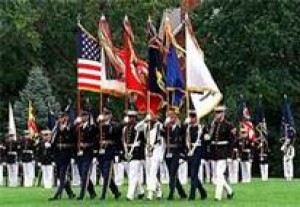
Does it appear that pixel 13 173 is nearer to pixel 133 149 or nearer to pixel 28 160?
pixel 28 160

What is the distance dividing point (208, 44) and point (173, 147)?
3241 cm

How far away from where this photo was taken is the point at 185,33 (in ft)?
80.1

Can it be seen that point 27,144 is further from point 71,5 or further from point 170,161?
point 71,5

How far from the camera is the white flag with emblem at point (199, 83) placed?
2331cm

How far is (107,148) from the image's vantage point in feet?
78.1

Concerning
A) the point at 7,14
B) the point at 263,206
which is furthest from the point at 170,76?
the point at 7,14

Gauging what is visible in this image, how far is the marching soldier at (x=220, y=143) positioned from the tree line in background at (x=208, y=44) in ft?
85.3

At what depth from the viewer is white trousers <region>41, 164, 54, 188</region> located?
32906 mm

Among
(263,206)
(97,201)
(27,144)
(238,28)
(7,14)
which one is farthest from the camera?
(7,14)

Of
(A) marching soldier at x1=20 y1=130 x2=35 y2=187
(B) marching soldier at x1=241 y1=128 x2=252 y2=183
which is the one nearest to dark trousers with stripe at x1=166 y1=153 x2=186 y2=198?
(B) marching soldier at x1=241 y1=128 x2=252 y2=183

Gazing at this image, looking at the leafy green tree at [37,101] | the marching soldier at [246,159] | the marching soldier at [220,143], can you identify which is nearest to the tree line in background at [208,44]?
the leafy green tree at [37,101]

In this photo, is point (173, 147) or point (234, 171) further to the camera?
point (234, 171)


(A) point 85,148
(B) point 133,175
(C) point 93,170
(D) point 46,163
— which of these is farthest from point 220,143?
(D) point 46,163

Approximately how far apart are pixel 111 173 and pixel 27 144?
12778mm
